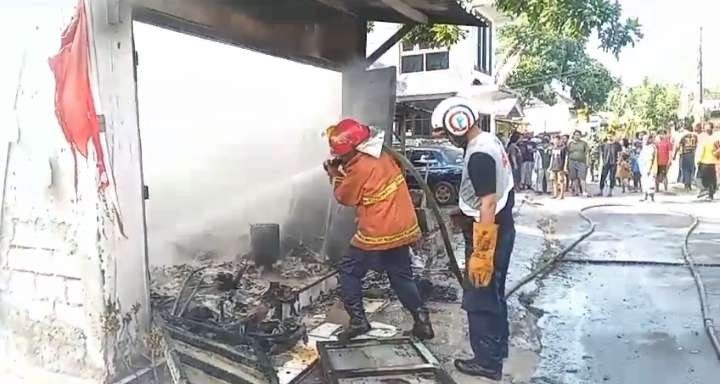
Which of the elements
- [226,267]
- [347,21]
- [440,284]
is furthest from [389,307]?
[347,21]

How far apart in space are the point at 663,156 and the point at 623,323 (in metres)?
12.9

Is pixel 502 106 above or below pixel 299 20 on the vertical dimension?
below

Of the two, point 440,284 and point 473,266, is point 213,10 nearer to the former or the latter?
point 473,266

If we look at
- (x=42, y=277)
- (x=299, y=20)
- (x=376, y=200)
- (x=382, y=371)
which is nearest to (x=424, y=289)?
(x=376, y=200)

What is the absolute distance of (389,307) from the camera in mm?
6242

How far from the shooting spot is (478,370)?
455cm

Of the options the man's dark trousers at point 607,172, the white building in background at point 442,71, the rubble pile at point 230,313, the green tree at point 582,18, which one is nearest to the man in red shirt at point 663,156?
the man's dark trousers at point 607,172

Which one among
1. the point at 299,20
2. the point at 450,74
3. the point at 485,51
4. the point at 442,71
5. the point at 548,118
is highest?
the point at 485,51

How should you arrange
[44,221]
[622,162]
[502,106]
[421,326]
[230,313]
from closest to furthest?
[44,221] < [230,313] < [421,326] < [622,162] < [502,106]

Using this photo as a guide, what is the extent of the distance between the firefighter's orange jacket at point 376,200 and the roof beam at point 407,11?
2378 mm

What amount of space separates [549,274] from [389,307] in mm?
2788

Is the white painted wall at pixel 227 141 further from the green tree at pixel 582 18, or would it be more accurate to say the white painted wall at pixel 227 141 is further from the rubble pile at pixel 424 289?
the green tree at pixel 582 18

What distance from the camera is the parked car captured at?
633 inches

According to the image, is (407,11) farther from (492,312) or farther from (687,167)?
(687,167)
